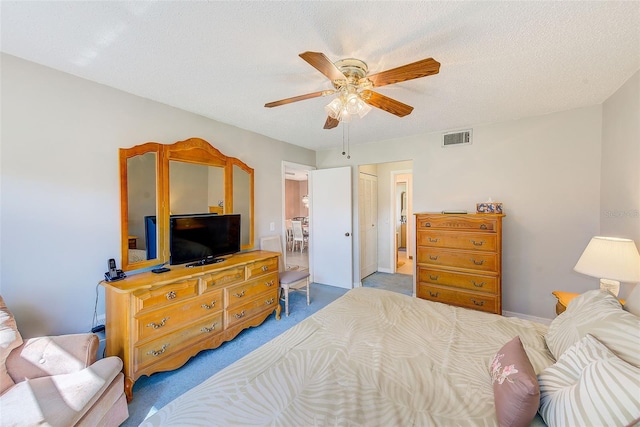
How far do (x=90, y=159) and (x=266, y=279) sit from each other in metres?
2.01

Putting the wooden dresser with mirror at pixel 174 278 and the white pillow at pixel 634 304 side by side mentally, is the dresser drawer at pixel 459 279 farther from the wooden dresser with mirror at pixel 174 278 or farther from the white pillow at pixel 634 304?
the wooden dresser with mirror at pixel 174 278

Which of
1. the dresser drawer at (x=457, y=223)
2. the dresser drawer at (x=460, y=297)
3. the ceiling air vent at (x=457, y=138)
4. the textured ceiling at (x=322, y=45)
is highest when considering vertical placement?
the textured ceiling at (x=322, y=45)

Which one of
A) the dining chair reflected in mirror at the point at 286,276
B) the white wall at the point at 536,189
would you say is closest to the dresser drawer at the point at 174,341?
the dining chair reflected in mirror at the point at 286,276

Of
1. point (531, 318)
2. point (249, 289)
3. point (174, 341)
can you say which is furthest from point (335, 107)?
point (531, 318)

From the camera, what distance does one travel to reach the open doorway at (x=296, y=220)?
466 centimetres

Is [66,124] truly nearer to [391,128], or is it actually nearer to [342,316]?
[342,316]

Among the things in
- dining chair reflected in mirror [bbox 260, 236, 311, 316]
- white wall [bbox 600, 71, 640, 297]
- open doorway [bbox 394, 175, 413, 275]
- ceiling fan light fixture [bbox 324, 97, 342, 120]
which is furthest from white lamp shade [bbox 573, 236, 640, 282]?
open doorway [bbox 394, 175, 413, 275]

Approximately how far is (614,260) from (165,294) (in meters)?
3.37

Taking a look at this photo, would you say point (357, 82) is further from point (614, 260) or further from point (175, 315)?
point (175, 315)

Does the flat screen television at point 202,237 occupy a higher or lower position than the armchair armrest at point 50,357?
higher

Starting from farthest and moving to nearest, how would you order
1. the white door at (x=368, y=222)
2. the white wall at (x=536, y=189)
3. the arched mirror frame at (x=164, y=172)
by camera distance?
1. the white door at (x=368, y=222)
2. the white wall at (x=536, y=189)
3. the arched mirror frame at (x=164, y=172)

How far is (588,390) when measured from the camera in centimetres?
84

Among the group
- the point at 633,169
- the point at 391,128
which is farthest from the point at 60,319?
the point at 633,169

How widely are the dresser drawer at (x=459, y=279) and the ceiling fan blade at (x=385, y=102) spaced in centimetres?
206
